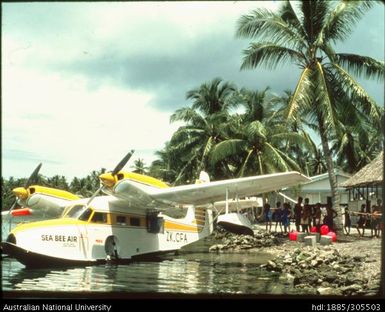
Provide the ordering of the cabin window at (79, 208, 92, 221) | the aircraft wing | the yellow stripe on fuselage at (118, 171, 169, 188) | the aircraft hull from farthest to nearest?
the yellow stripe on fuselage at (118, 171, 169, 188), the cabin window at (79, 208, 92, 221), the aircraft wing, the aircraft hull

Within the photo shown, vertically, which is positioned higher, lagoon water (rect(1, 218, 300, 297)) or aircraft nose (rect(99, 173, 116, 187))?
aircraft nose (rect(99, 173, 116, 187))

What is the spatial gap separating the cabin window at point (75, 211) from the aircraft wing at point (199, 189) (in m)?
1.09

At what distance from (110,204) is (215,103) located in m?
20.6

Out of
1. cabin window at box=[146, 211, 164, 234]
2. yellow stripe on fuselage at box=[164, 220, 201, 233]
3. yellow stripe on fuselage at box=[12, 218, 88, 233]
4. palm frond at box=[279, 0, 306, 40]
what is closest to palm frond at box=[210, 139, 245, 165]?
yellow stripe on fuselage at box=[164, 220, 201, 233]

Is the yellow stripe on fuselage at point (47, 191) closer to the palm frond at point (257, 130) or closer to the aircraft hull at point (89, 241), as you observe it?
the aircraft hull at point (89, 241)

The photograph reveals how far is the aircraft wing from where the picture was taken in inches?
501

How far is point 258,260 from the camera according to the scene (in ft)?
51.8

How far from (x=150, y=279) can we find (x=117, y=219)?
11.8ft

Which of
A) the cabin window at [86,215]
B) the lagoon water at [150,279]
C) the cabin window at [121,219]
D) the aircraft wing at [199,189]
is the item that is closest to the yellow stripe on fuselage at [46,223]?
the cabin window at [86,215]

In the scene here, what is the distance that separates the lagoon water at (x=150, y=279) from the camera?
9156 mm

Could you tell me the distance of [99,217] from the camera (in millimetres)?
13312

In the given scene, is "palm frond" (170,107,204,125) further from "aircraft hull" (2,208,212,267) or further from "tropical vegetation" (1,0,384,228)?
"aircraft hull" (2,208,212,267)

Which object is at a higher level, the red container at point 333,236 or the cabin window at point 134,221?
the cabin window at point 134,221

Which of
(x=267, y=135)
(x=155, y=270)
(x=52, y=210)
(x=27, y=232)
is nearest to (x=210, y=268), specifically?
(x=155, y=270)
